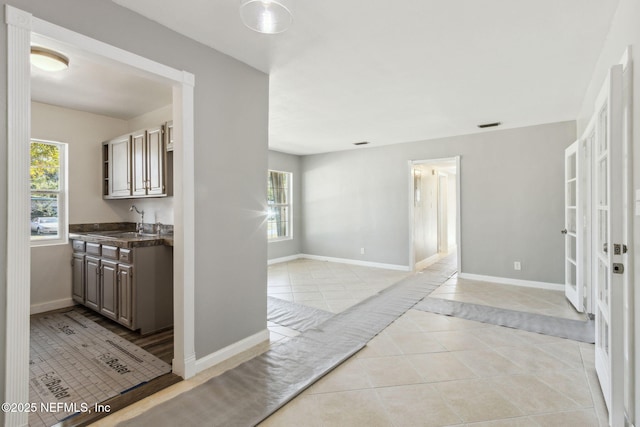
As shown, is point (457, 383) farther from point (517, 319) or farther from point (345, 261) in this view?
point (345, 261)

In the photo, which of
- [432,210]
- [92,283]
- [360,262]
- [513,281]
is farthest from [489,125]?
[92,283]

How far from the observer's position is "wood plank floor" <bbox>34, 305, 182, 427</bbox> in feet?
6.04

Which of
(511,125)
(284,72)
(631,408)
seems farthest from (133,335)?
(511,125)

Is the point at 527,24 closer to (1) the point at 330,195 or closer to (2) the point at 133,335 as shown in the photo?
(2) the point at 133,335

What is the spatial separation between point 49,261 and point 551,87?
608 cm

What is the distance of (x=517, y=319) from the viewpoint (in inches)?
132

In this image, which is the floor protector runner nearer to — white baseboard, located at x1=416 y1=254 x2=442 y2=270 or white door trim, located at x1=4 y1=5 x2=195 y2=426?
white door trim, located at x1=4 y1=5 x2=195 y2=426

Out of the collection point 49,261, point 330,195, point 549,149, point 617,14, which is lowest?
point 49,261

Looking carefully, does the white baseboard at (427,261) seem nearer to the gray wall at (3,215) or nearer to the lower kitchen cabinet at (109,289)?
the lower kitchen cabinet at (109,289)

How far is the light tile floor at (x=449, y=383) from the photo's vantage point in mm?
1836

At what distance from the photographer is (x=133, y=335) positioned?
120 inches

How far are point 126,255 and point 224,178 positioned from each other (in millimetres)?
1421

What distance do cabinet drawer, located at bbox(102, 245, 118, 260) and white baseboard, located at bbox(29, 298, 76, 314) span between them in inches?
46.1

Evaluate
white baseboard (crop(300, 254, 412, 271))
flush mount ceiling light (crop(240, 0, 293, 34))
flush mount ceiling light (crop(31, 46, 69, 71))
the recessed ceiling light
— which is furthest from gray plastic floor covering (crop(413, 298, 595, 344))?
flush mount ceiling light (crop(31, 46, 69, 71))
